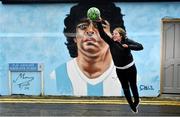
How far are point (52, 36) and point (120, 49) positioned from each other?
2050mm

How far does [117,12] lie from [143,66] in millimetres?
1585

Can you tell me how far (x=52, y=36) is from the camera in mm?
9797

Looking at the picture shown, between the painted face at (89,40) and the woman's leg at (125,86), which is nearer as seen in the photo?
the woman's leg at (125,86)

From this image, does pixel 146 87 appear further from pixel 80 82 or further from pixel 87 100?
pixel 80 82

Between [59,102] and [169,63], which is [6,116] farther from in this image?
[169,63]

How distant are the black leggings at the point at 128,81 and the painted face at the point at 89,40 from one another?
803 millimetres

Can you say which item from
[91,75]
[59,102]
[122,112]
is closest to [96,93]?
[91,75]

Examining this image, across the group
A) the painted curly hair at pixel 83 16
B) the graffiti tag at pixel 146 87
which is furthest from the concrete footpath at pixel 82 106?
the painted curly hair at pixel 83 16

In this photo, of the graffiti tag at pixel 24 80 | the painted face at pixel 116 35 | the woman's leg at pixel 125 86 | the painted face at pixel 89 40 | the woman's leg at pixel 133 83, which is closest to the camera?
the woman's leg at pixel 125 86

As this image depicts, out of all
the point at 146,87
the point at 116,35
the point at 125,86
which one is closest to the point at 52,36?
the point at 116,35

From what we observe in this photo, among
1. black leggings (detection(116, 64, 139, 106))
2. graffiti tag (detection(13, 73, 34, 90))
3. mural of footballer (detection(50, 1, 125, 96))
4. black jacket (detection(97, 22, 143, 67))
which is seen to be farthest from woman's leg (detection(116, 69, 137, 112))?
graffiti tag (detection(13, 73, 34, 90))

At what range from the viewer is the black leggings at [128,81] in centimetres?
884

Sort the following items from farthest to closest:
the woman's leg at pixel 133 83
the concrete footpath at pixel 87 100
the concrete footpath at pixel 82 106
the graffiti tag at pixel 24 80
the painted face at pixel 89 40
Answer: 1. the graffiti tag at pixel 24 80
2. the painted face at pixel 89 40
3. the concrete footpath at pixel 87 100
4. the woman's leg at pixel 133 83
5. the concrete footpath at pixel 82 106

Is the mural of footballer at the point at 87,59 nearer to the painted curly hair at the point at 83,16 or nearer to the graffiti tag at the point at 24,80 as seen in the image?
the painted curly hair at the point at 83,16
